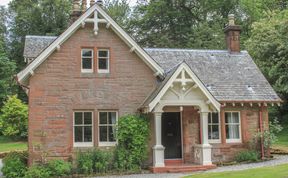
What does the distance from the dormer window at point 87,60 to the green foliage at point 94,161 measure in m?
3.81

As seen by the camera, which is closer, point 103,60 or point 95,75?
point 95,75

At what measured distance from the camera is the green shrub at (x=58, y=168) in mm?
18234

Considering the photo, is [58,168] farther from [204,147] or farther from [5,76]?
[5,76]

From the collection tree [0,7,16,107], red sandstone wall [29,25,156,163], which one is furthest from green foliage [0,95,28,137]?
red sandstone wall [29,25,156,163]

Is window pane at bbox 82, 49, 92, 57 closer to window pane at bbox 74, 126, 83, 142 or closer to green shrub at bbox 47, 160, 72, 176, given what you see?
window pane at bbox 74, 126, 83, 142

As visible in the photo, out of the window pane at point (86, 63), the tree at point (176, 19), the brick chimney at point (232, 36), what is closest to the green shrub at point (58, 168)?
the window pane at point (86, 63)

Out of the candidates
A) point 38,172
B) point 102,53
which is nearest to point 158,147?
point 102,53

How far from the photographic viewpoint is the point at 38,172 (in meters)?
17.9

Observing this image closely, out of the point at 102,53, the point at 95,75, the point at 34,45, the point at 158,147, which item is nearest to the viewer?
the point at 158,147

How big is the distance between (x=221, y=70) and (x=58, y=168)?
417 inches

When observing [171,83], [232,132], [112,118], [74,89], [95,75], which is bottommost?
[232,132]

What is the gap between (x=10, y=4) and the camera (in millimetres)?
60219

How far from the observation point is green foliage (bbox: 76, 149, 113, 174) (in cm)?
1870

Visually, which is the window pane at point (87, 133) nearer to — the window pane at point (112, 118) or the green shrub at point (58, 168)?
the window pane at point (112, 118)
